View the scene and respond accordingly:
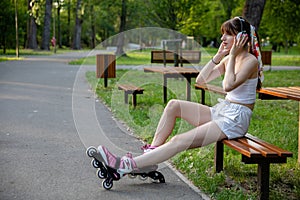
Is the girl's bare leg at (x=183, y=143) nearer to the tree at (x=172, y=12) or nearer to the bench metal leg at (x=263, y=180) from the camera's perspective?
the bench metal leg at (x=263, y=180)

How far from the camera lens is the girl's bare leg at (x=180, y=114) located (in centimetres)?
478

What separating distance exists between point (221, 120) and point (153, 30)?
237 centimetres

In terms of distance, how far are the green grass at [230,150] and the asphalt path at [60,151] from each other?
0.20m

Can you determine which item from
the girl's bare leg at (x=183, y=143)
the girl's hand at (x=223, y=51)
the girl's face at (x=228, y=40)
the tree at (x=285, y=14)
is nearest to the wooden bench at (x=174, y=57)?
the girl's hand at (x=223, y=51)

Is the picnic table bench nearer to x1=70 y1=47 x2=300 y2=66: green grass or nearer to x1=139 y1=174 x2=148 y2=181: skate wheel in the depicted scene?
x1=139 y1=174 x2=148 y2=181: skate wheel

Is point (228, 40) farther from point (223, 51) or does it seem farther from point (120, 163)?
point (120, 163)

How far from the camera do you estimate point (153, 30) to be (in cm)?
649

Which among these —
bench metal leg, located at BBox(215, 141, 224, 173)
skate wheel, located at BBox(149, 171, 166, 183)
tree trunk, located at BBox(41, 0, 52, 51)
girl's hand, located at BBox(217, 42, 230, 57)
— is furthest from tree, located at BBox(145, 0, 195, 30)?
tree trunk, located at BBox(41, 0, 52, 51)

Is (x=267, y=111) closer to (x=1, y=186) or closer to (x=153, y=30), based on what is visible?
(x=153, y=30)

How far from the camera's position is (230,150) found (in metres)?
6.12

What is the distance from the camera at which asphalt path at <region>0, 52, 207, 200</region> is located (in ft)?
14.4

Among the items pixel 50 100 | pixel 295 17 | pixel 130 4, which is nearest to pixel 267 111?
pixel 50 100

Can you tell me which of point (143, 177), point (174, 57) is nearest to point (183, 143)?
point (143, 177)

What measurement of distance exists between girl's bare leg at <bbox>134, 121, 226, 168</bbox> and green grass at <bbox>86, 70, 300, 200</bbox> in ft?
1.43
